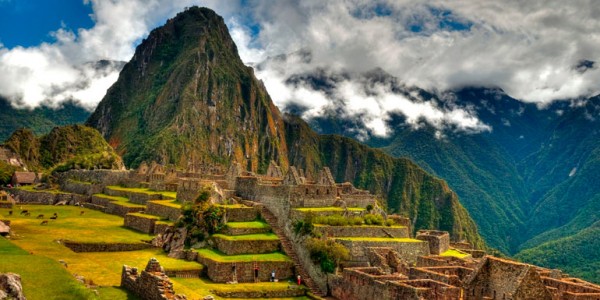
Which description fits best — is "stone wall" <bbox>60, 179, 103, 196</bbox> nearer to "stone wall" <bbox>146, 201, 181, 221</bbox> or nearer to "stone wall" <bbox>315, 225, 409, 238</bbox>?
"stone wall" <bbox>146, 201, 181, 221</bbox>

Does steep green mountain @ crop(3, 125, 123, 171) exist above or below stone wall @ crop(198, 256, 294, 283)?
above

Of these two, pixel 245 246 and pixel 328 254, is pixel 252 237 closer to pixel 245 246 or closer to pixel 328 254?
pixel 245 246

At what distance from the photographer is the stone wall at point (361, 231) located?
142 feet

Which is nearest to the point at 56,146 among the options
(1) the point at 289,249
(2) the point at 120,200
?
(2) the point at 120,200

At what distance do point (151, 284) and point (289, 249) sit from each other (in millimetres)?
22611

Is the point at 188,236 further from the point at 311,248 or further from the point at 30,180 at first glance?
the point at 30,180

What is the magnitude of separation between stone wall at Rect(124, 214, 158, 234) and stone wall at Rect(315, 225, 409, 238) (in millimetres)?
15813

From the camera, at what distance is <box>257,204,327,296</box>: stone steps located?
40.9 metres

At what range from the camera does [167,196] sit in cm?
6141

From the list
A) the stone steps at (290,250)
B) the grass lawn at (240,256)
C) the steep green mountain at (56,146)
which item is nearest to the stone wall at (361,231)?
the stone steps at (290,250)

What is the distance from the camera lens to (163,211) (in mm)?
53125

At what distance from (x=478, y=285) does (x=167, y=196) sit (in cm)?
3908

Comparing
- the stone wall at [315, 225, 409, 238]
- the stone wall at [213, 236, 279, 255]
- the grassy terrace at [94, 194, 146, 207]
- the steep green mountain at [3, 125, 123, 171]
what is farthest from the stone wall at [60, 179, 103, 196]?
the stone wall at [315, 225, 409, 238]

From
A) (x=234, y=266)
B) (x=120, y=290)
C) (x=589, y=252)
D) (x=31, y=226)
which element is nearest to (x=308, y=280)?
(x=234, y=266)
